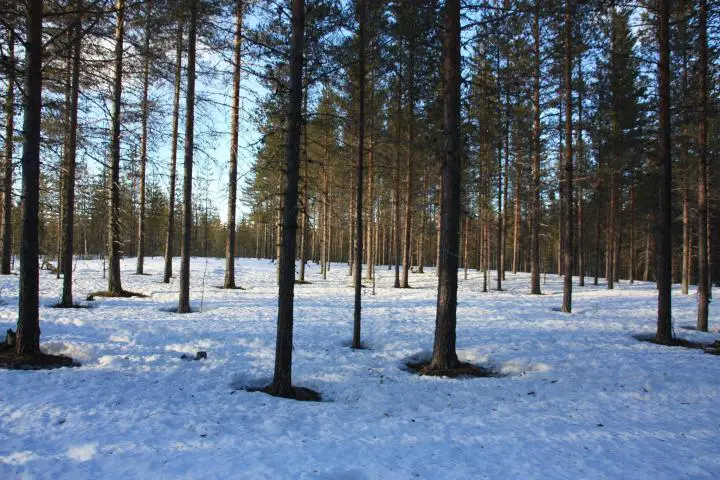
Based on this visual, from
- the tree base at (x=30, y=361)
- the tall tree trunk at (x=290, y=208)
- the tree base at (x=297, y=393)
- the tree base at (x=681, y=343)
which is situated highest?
the tall tree trunk at (x=290, y=208)

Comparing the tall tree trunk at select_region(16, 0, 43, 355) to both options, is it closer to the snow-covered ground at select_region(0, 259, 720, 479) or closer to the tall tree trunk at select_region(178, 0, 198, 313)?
the snow-covered ground at select_region(0, 259, 720, 479)

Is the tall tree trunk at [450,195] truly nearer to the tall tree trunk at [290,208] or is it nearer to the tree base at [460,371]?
the tree base at [460,371]

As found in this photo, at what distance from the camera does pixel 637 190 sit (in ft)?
82.0

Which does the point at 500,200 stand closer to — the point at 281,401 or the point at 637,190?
the point at 637,190

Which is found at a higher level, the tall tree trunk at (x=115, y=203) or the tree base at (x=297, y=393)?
the tall tree trunk at (x=115, y=203)

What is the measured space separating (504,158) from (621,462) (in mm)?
19148

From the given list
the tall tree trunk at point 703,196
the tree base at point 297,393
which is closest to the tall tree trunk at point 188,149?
the tree base at point 297,393

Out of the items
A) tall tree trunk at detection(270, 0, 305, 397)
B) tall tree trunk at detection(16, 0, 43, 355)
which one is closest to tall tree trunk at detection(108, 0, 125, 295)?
tall tree trunk at detection(16, 0, 43, 355)

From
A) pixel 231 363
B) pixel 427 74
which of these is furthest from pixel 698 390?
pixel 231 363

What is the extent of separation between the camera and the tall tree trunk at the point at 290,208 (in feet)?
20.2

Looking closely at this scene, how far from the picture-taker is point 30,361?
649cm

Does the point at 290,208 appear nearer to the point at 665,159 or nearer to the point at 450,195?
the point at 450,195

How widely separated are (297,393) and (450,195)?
466cm

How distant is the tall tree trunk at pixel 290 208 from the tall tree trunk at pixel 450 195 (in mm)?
3049
